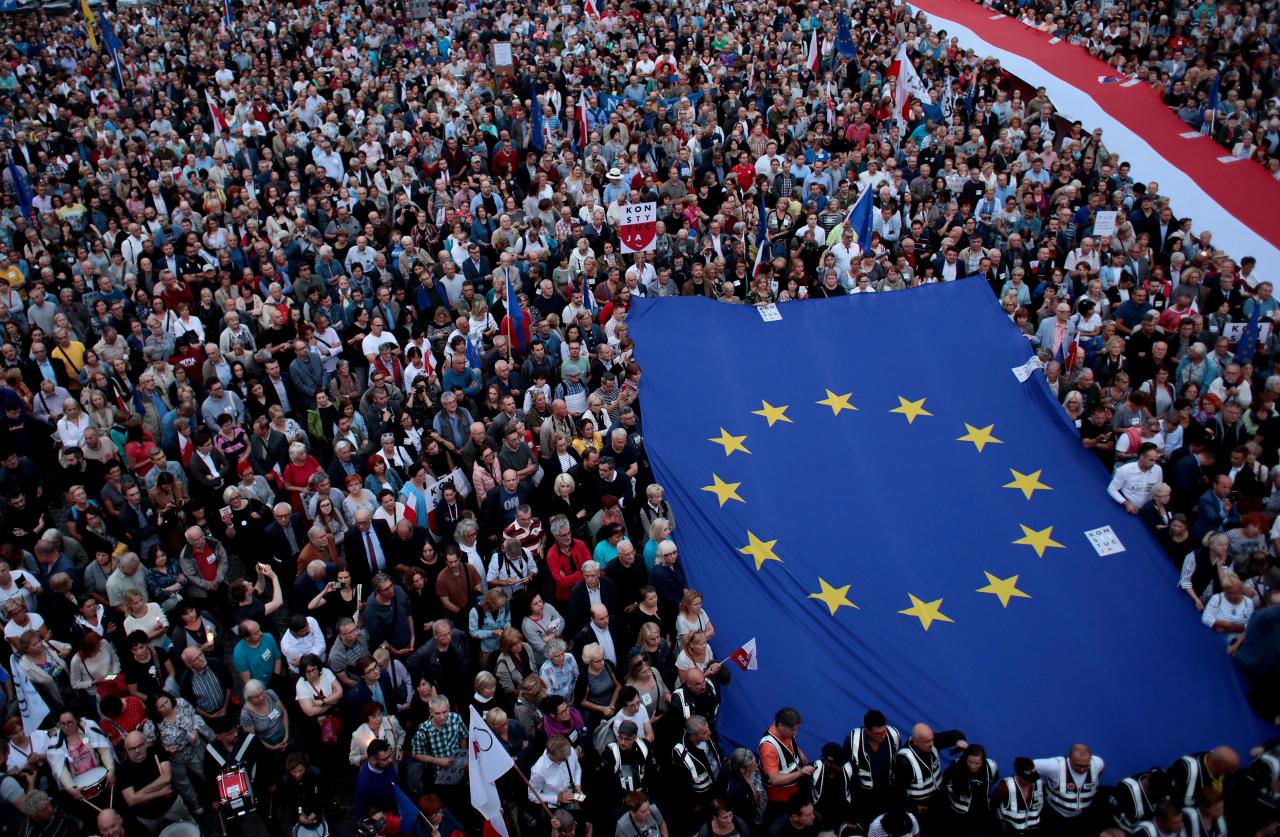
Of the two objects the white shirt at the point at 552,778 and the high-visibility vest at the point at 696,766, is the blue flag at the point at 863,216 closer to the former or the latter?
the high-visibility vest at the point at 696,766

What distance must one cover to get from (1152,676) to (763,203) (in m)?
8.76

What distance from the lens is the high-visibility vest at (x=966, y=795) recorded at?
22.8ft

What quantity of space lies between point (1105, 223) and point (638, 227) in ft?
19.7

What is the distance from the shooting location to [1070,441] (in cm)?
1030

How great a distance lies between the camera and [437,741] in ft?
24.8

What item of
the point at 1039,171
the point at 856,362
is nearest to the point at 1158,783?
the point at 856,362

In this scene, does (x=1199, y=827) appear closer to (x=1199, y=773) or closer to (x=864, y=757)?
(x=1199, y=773)

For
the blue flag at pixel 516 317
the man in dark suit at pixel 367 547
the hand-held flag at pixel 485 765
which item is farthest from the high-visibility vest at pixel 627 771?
the blue flag at pixel 516 317

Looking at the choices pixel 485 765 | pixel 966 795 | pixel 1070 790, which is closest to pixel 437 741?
pixel 485 765

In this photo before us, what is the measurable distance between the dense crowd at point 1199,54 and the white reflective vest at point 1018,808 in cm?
1165

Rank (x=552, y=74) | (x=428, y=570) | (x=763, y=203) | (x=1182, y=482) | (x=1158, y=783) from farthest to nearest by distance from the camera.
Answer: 1. (x=552, y=74)
2. (x=763, y=203)
3. (x=1182, y=482)
4. (x=428, y=570)
5. (x=1158, y=783)

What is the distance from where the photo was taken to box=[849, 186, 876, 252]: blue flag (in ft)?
45.2

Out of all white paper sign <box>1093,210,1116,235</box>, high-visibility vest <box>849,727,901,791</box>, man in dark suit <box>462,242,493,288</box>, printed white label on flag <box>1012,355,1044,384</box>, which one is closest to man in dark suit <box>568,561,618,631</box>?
high-visibility vest <box>849,727,901,791</box>

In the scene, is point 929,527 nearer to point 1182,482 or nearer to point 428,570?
point 1182,482
